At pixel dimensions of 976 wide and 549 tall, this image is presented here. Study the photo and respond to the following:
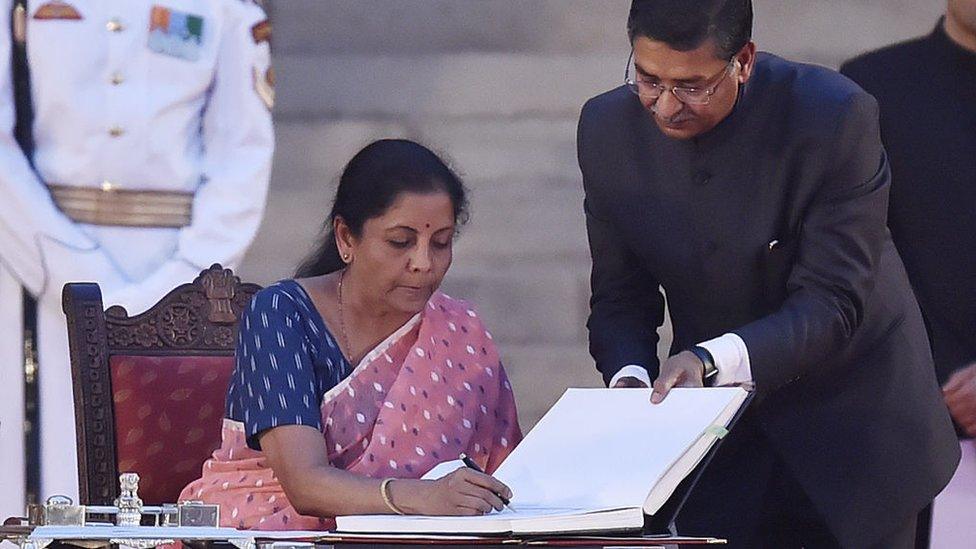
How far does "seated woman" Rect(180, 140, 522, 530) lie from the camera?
8.02 ft

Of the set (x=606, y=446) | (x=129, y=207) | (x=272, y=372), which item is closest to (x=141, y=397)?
(x=272, y=372)

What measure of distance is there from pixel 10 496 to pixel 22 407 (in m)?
0.20

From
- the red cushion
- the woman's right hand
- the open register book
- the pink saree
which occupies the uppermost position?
the open register book

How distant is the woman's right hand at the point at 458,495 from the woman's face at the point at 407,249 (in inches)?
18.8

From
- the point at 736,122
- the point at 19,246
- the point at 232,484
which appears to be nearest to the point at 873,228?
the point at 736,122

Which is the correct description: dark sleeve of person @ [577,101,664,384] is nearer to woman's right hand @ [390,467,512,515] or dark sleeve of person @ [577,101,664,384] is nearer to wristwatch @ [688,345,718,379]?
wristwatch @ [688,345,718,379]

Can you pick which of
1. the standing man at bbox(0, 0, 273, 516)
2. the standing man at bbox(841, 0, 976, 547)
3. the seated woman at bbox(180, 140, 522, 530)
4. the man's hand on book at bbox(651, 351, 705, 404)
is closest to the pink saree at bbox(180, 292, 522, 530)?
the seated woman at bbox(180, 140, 522, 530)

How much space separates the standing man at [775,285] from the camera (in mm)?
2428

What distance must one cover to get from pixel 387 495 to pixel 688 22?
0.69 meters

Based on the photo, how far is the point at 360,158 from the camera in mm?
2705

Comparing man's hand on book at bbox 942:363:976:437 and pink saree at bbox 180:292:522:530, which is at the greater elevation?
pink saree at bbox 180:292:522:530

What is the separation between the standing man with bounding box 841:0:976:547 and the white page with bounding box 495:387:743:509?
3.97ft

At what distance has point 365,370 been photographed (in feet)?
8.39

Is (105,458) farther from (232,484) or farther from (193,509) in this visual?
(193,509)
